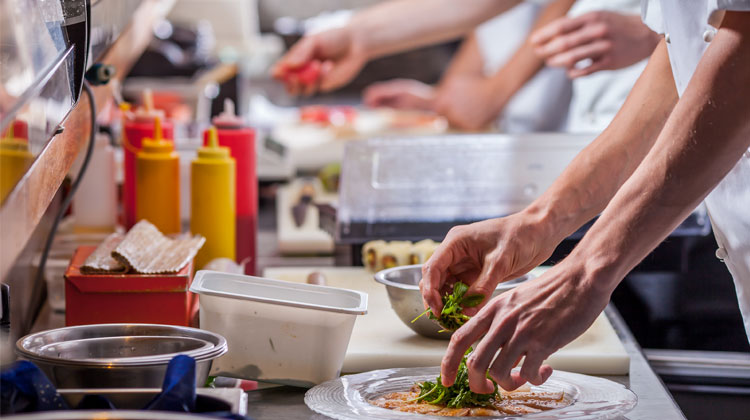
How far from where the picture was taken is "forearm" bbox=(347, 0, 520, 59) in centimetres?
341

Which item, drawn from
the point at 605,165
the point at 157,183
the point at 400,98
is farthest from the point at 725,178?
the point at 400,98

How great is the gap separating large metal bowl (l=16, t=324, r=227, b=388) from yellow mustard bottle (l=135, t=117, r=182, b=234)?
651 mm

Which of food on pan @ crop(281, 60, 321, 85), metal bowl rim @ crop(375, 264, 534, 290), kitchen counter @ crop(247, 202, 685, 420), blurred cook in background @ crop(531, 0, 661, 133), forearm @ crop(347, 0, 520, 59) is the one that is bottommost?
kitchen counter @ crop(247, 202, 685, 420)

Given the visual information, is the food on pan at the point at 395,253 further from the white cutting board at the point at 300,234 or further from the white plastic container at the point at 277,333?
the white plastic container at the point at 277,333

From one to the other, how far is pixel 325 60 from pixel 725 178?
2267mm

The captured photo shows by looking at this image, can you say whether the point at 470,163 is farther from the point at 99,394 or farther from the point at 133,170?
the point at 99,394

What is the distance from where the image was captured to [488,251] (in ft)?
4.75

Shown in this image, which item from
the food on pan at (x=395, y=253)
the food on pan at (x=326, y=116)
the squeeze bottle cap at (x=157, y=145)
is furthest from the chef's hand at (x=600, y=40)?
the food on pan at (x=326, y=116)

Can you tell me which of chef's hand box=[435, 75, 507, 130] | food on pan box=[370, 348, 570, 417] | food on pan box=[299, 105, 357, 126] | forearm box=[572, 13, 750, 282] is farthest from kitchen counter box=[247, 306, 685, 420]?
food on pan box=[299, 105, 357, 126]

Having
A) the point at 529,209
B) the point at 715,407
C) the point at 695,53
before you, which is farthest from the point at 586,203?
the point at 715,407

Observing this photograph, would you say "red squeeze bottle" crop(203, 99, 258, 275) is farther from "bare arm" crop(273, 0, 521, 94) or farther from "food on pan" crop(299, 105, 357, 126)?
"food on pan" crop(299, 105, 357, 126)

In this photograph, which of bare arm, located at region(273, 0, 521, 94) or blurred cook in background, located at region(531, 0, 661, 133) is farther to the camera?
bare arm, located at region(273, 0, 521, 94)

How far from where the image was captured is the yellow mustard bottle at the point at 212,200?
1773 mm

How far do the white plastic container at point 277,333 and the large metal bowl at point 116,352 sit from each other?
0.38 feet
